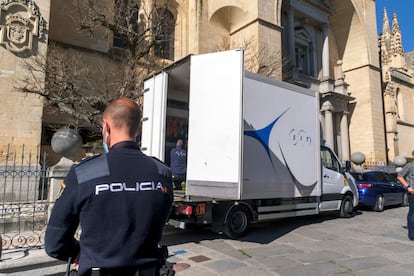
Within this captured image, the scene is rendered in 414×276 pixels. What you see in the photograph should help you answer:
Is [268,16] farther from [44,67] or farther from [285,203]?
[285,203]

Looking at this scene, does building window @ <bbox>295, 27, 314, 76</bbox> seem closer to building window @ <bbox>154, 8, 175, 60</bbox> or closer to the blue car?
building window @ <bbox>154, 8, 175, 60</bbox>

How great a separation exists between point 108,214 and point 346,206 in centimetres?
1007

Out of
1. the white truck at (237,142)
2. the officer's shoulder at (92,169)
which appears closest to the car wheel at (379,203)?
the white truck at (237,142)

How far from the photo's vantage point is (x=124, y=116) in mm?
1896

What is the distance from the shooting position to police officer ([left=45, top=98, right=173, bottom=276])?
1.67m

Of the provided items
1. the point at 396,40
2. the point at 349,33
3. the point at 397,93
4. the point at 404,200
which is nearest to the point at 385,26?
the point at 396,40

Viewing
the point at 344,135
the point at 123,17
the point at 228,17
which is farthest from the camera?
the point at 344,135

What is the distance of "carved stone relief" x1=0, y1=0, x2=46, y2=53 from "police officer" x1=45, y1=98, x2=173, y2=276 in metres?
12.4

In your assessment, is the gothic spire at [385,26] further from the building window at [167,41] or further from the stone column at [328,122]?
the building window at [167,41]

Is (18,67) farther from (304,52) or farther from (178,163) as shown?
(304,52)

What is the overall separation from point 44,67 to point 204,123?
8382mm

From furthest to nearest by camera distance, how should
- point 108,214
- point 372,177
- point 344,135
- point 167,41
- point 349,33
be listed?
1. point 349,33
2. point 344,135
3. point 167,41
4. point 372,177
5. point 108,214

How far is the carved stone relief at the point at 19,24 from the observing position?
1173 centimetres

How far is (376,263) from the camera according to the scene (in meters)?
5.64
